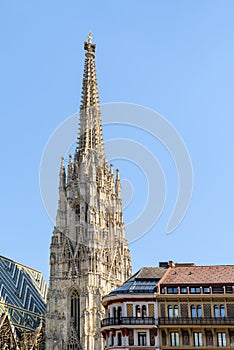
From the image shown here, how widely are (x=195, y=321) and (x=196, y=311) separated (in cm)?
109

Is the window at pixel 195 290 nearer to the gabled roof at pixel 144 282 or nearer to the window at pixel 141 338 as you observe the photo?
the gabled roof at pixel 144 282

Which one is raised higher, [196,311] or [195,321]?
[196,311]

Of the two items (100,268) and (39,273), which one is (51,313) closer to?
(100,268)

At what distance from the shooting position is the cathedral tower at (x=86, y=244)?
96375mm

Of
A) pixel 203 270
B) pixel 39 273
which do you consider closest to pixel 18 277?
pixel 39 273

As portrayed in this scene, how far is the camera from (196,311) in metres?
55.2

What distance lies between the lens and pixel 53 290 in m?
99.8

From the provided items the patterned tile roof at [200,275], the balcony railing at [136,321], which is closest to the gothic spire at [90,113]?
A: the patterned tile roof at [200,275]

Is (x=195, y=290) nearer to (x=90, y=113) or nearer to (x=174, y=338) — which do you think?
(x=174, y=338)

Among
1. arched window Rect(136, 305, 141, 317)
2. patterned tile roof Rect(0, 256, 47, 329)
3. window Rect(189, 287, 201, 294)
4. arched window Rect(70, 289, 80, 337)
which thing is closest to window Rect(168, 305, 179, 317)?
window Rect(189, 287, 201, 294)

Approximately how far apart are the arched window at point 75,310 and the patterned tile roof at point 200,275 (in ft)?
125

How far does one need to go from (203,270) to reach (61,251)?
150 feet

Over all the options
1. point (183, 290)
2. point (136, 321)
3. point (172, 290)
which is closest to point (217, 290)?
point (183, 290)

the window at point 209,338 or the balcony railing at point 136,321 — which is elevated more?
the balcony railing at point 136,321
